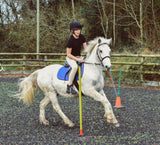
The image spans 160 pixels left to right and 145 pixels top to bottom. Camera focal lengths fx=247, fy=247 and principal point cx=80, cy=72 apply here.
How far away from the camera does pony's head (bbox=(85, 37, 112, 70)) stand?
4938 mm

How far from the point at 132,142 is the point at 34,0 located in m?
27.2

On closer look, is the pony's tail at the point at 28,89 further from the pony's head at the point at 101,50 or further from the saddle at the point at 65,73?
the pony's head at the point at 101,50

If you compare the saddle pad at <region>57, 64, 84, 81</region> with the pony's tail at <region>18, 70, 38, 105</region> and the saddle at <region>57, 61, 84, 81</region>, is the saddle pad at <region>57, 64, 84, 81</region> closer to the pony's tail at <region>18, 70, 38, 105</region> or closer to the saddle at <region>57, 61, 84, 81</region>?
the saddle at <region>57, 61, 84, 81</region>

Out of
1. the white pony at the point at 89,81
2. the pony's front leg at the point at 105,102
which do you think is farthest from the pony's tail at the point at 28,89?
the pony's front leg at the point at 105,102

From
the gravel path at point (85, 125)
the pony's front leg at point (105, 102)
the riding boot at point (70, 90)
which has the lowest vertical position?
the gravel path at point (85, 125)

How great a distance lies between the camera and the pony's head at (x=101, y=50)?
494cm

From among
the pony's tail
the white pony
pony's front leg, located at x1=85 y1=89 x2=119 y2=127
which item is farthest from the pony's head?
the pony's tail

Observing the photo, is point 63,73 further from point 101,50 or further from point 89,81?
point 101,50

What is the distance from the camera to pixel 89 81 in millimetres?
5371

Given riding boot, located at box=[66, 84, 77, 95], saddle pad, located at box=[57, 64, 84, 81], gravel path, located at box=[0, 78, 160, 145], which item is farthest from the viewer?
saddle pad, located at box=[57, 64, 84, 81]

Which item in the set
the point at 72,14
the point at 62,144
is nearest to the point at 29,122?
the point at 62,144

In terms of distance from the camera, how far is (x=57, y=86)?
586 centimetres

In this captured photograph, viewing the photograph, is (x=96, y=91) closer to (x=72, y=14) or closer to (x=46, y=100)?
(x=46, y=100)

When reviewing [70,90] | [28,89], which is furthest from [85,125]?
[28,89]
